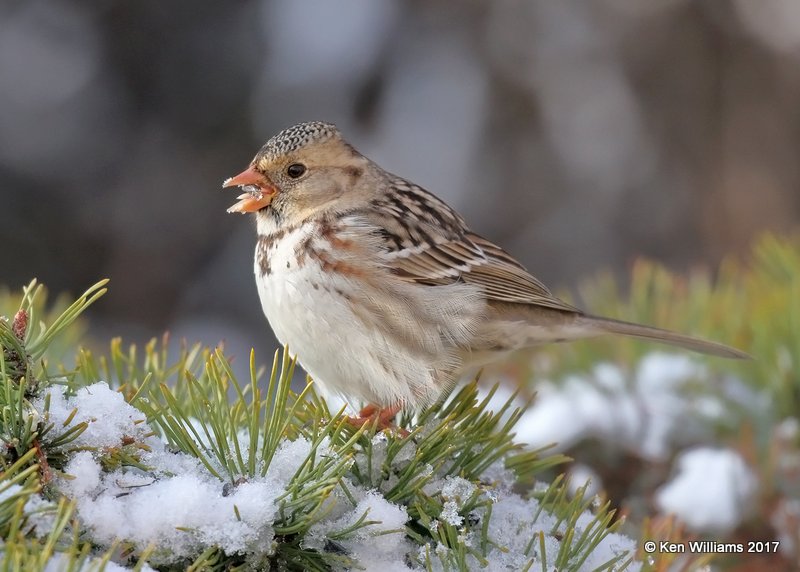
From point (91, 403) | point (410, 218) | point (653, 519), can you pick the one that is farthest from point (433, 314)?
point (91, 403)

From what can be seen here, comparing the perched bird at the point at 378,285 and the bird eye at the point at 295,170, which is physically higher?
the bird eye at the point at 295,170

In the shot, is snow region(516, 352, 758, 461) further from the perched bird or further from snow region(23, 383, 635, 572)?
snow region(23, 383, 635, 572)

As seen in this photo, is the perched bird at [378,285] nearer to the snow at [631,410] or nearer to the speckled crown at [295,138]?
the speckled crown at [295,138]

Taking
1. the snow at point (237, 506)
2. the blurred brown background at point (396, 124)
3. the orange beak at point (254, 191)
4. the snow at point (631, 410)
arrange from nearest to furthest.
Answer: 1. the snow at point (237, 506)
2. the snow at point (631, 410)
3. the orange beak at point (254, 191)
4. the blurred brown background at point (396, 124)

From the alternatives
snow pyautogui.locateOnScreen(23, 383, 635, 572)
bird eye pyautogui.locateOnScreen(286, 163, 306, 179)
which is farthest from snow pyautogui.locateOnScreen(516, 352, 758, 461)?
bird eye pyautogui.locateOnScreen(286, 163, 306, 179)

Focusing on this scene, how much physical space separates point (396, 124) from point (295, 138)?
3624mm

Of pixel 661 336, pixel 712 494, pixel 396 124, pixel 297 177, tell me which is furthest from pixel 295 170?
pixel 396 124

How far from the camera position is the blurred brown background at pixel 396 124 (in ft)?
17.8

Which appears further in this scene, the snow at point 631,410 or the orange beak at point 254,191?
the orange beak at point 254,191

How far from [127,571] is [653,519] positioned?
114cm

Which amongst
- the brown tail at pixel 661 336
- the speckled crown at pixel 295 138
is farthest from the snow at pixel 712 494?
the speckled crown at pixel 295 138

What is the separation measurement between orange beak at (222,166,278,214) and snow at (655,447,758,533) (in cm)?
113

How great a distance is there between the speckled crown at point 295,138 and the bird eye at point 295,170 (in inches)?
1.5

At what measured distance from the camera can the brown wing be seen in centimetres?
224
